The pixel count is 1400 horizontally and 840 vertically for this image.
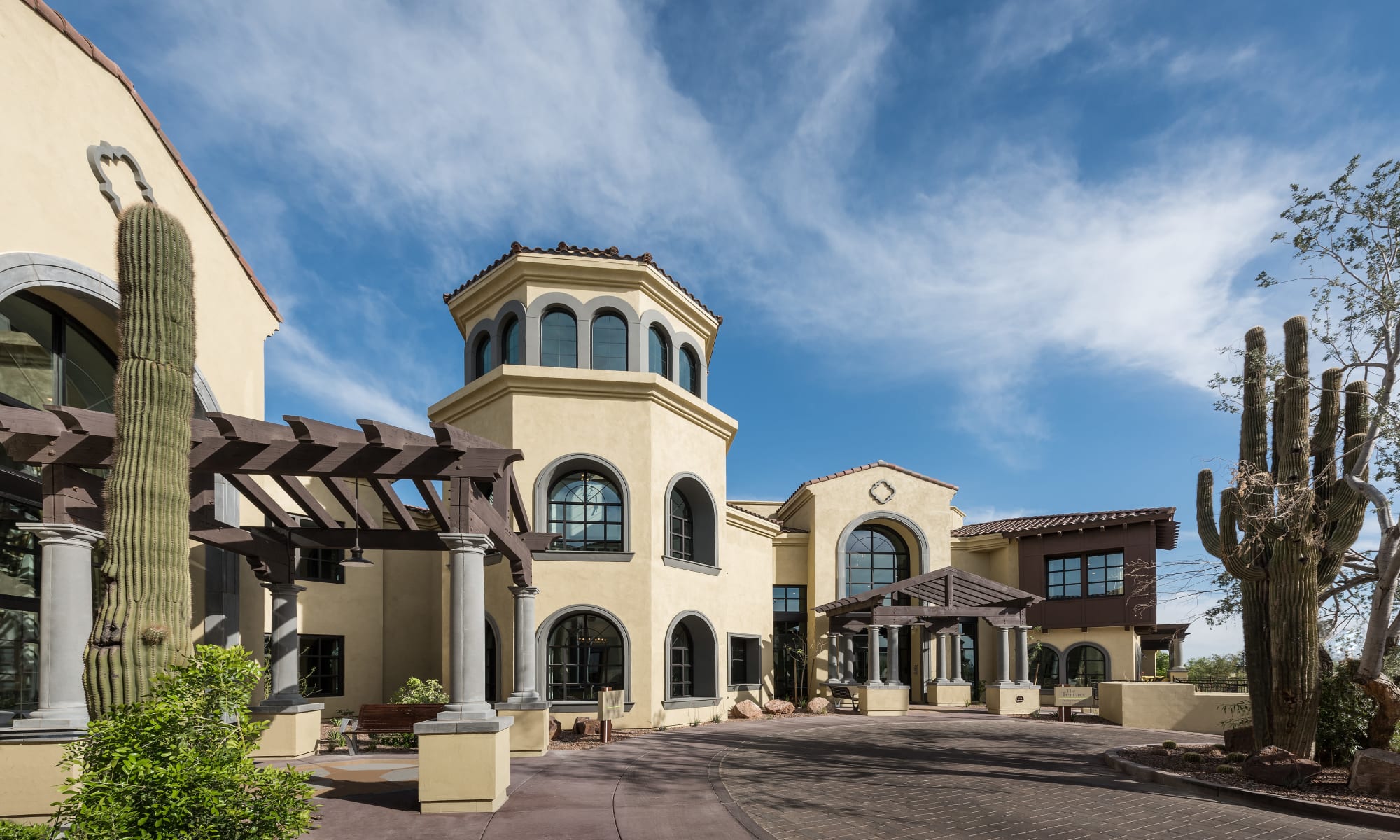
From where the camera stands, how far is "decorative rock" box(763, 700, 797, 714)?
22547 mm

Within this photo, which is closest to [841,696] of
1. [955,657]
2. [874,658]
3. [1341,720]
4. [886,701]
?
[874,658]

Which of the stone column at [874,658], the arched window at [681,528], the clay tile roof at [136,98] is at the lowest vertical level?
the stone column at [874,658]

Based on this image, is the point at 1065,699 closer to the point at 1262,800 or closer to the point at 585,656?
the point at 1262,800

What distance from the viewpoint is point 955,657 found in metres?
26.4

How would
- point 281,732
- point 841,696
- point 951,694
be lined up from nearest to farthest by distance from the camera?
point 281,732
point 951,694
point 841,696

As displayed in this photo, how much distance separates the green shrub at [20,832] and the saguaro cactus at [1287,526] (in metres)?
13.7

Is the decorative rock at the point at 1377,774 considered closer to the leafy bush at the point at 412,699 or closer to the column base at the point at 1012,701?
the leafy bush at the point at 412,699

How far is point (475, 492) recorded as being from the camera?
10227 millimetres

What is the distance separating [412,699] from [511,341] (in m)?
8.40

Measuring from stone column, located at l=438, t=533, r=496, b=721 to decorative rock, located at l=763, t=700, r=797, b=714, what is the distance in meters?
14.1

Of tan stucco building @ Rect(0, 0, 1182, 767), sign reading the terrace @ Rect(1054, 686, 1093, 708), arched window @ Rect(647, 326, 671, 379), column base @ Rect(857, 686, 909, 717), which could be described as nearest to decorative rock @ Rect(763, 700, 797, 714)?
tan stucco building @ Rect(0, 0, 1182, 767)

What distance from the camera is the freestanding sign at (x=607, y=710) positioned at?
15.7 m

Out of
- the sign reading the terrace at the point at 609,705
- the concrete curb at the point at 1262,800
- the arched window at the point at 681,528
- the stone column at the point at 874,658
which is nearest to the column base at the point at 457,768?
the sign reading the terrace at the point at 609,705

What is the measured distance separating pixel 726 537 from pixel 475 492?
13.2 meters
